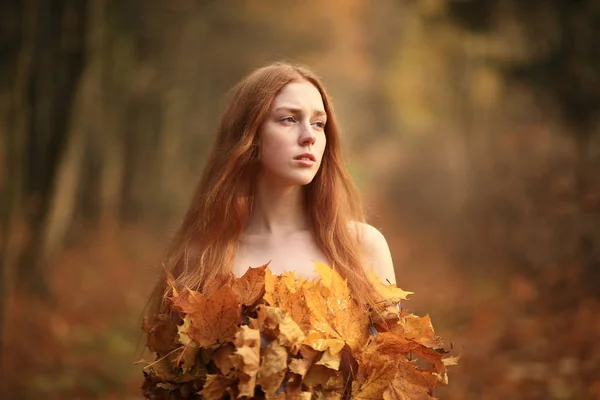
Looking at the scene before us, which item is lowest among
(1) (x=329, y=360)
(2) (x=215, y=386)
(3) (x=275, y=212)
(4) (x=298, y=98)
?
(2) (x=215, y=386)

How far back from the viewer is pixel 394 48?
438 cm

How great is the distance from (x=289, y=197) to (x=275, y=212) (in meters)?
0.06

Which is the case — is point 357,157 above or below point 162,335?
above

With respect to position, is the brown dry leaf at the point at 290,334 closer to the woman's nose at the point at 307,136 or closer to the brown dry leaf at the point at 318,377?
the brown dry leaf at the point at 318,377

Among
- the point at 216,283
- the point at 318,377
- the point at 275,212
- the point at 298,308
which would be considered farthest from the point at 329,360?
the point at 275,212

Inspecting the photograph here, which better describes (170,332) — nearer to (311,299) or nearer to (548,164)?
(311,299)

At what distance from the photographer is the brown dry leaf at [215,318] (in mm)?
1687

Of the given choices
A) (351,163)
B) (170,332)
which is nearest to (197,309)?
(170,332)

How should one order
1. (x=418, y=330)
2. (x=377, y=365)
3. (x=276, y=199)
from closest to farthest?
(x=377, y=365), (x=418, y=330), (x=276, y=199)

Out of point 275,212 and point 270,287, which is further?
point 275,212

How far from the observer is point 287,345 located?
1.62 meters

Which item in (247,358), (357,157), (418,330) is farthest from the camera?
(357,157)

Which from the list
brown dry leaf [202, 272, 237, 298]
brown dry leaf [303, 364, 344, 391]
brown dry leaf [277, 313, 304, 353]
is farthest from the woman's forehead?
brown dry leaf [303, 364, 344, 391]

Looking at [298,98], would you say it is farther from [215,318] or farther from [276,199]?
[215,318]
